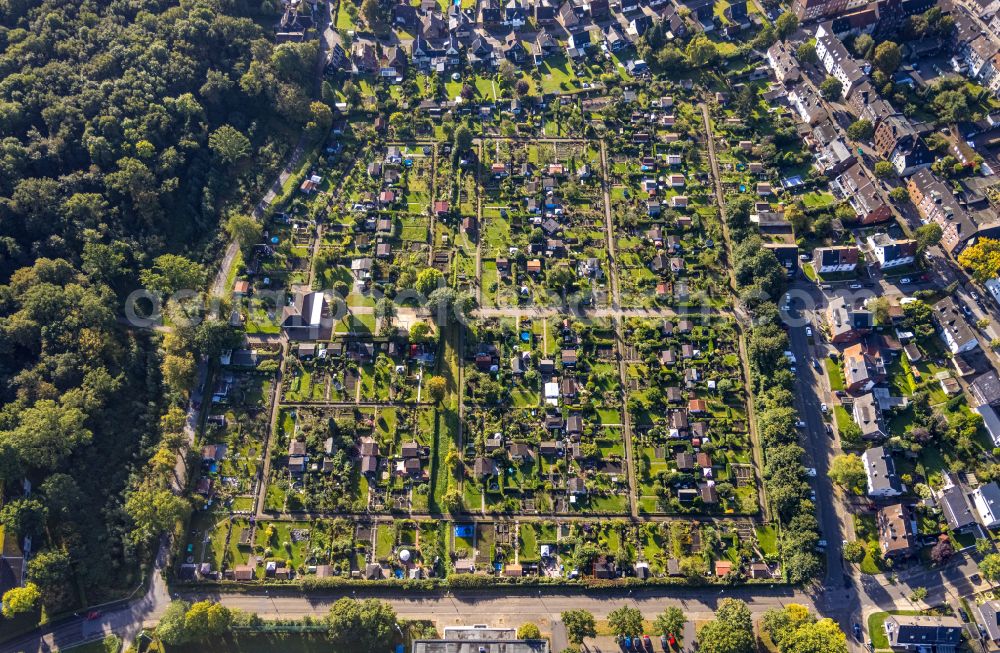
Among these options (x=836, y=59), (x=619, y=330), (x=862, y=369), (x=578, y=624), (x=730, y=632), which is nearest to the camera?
(x=730, y=632)

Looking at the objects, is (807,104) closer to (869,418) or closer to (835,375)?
(835,375)

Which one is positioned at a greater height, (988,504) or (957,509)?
(988,504)

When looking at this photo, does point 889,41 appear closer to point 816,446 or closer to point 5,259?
point 816,446

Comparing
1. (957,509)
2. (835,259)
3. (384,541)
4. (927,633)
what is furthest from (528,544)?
(835,259)

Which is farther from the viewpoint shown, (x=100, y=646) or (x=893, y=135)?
(x=893, y=135)

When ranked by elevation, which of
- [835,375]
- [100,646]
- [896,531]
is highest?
[835,375]

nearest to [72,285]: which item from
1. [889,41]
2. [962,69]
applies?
[889,41]

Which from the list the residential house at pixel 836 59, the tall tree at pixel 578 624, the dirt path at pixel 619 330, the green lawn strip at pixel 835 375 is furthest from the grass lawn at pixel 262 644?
the residential house at pixel 836 59

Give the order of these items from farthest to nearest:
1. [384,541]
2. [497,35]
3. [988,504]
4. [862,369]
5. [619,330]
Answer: [497,35] < [619,330] < [862,369] < [384,541] < [988,504]

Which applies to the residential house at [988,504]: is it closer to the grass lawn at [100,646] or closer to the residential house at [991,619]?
the residential house at [991,619]
